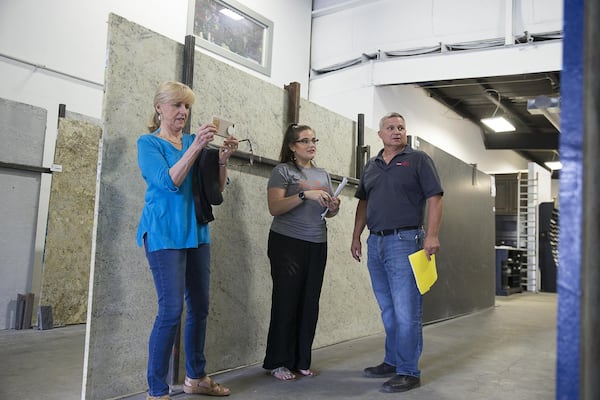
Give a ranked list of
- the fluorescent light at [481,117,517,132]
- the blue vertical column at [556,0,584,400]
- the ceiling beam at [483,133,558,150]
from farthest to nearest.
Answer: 1. the ceiling beam at [483,133,558,150]
2. the fluorescent light at [481,117,517,132]
3. the blue vertical column at [556,0,584,400]

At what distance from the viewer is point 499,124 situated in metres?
9.10

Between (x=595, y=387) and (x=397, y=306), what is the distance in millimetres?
2027

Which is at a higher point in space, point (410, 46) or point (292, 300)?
point (410, 46)

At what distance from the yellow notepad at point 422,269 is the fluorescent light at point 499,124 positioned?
6773mm

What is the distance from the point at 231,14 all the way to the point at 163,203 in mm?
4354

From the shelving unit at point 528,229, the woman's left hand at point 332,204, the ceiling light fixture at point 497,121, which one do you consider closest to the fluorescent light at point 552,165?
the shelving unit at point 528,229

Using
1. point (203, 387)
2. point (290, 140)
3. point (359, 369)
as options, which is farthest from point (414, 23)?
point (203, 387)

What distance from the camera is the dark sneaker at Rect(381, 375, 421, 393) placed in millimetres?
2543

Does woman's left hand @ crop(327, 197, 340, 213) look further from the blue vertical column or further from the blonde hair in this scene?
the blue vertical column

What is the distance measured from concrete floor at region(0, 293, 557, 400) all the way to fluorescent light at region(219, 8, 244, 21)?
357 cm

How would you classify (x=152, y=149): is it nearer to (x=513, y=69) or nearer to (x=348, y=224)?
(x=348, y=224)

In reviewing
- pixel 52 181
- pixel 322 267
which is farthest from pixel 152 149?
pixel 52 181

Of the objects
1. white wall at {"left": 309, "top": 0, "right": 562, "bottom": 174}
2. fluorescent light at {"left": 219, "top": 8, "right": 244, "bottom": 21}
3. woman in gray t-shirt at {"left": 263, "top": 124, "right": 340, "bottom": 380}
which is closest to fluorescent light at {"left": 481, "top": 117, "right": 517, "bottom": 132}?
white wall at {"left": 309, "top": 0, "right": 562, "bottom": 174}

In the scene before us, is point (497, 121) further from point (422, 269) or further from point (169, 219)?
point (169, 219)
